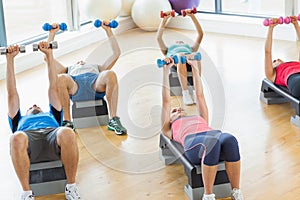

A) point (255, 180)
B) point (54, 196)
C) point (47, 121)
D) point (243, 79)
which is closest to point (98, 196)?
point (54, 196)

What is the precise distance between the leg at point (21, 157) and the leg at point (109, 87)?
1.06m

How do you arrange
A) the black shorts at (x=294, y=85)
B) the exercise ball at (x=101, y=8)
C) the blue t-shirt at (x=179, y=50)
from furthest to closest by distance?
the exercise ball at (x=101, y=8) → the blue t-shirt at (x=179, y=50) → the black shorts at (x=294, y=85)

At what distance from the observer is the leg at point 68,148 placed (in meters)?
3.26

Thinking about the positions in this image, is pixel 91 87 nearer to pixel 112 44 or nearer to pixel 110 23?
pixel 112 44

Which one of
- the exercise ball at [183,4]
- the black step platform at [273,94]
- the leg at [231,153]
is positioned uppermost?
the exercise ball at [183,4]

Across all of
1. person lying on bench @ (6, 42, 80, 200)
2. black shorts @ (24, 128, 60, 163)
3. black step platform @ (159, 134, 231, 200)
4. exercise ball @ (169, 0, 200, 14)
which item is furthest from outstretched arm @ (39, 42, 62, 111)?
exercise ball @ (169, 0, 200, 14)

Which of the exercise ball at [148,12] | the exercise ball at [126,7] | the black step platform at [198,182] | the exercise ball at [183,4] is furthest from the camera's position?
the exercise ball at [126,7]

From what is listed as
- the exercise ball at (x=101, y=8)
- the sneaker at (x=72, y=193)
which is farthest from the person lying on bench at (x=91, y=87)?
the exercise ball at (x=101, y=8)

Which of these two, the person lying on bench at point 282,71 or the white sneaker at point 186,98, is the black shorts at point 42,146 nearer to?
the white sneaker at point 186,98

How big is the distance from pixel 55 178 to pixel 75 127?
913mm

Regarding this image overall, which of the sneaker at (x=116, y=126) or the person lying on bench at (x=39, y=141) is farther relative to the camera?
the sneaker at (x=116, y=126)

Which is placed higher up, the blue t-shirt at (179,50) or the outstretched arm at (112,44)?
the outstretched arm at (112,44)

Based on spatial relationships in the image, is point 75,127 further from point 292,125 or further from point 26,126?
point 292,125

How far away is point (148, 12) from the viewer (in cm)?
624
